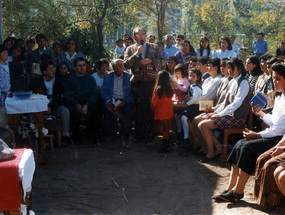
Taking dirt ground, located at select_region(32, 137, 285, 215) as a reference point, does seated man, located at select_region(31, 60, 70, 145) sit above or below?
above

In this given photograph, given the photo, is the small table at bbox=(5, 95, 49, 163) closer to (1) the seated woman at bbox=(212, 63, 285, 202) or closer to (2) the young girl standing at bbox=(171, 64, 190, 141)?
(2) the young girl standing at bbox=(171, 64, 190, 141)

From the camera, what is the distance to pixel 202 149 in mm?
6293

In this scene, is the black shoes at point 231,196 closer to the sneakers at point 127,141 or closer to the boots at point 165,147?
the boots at point 165,147

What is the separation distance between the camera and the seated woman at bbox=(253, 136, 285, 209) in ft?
13.0

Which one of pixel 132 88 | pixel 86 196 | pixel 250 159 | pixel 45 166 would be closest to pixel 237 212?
pixel 250 159

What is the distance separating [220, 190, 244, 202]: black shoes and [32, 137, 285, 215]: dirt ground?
0.22 feet

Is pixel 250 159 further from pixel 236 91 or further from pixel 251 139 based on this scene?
pixel 236 91

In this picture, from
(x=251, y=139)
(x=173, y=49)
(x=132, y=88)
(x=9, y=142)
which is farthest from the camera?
(x=173, y=49)

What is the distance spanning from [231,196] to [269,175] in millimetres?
496

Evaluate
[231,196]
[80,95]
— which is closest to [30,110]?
[80,95]

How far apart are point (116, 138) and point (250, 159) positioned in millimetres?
3642

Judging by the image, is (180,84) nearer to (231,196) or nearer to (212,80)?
(212,80)

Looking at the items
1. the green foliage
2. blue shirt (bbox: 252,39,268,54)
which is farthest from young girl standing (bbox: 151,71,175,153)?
blue shirt (bbox: 252,39,268,54)

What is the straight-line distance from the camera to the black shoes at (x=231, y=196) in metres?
4.22
